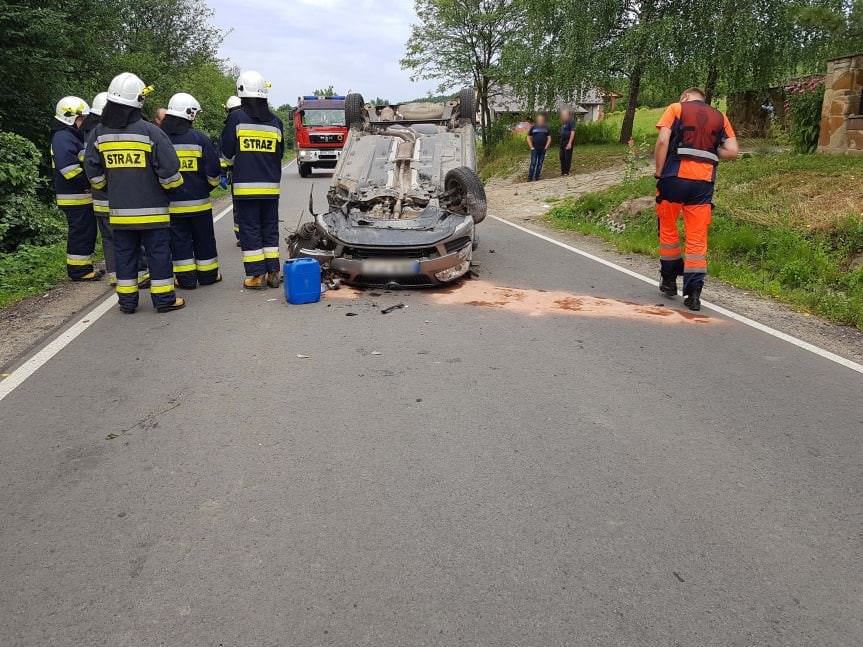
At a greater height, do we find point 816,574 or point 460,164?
point 460,164

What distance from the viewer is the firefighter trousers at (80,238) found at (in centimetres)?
801

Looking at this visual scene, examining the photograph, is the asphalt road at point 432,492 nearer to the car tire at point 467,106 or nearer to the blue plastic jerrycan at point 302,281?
the blue plastic jerrycan at point 302,281

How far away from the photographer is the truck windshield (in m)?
26.9

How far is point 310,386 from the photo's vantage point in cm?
471

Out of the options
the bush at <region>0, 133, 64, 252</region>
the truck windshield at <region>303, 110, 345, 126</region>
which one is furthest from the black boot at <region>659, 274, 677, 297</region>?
the truck windshield at <region>303, 110, 345, 126</region>

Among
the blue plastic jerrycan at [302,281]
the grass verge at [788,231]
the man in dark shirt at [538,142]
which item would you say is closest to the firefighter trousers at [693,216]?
the grass verge at [788,231]

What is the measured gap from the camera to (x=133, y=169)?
654 cm

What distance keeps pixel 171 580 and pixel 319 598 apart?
622 mm

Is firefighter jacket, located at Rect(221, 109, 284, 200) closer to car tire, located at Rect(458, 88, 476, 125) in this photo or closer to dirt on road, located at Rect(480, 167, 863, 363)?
car tire, located at Rect(458, 88, 476, 125)

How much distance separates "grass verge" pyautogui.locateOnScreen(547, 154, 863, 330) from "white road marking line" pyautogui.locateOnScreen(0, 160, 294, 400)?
7241mm

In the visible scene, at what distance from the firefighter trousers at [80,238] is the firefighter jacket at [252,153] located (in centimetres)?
203

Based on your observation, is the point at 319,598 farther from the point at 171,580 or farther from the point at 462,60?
the point at 462,60

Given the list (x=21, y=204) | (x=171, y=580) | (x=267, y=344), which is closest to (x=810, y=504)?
(x=171, y=580)

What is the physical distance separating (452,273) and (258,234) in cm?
223
